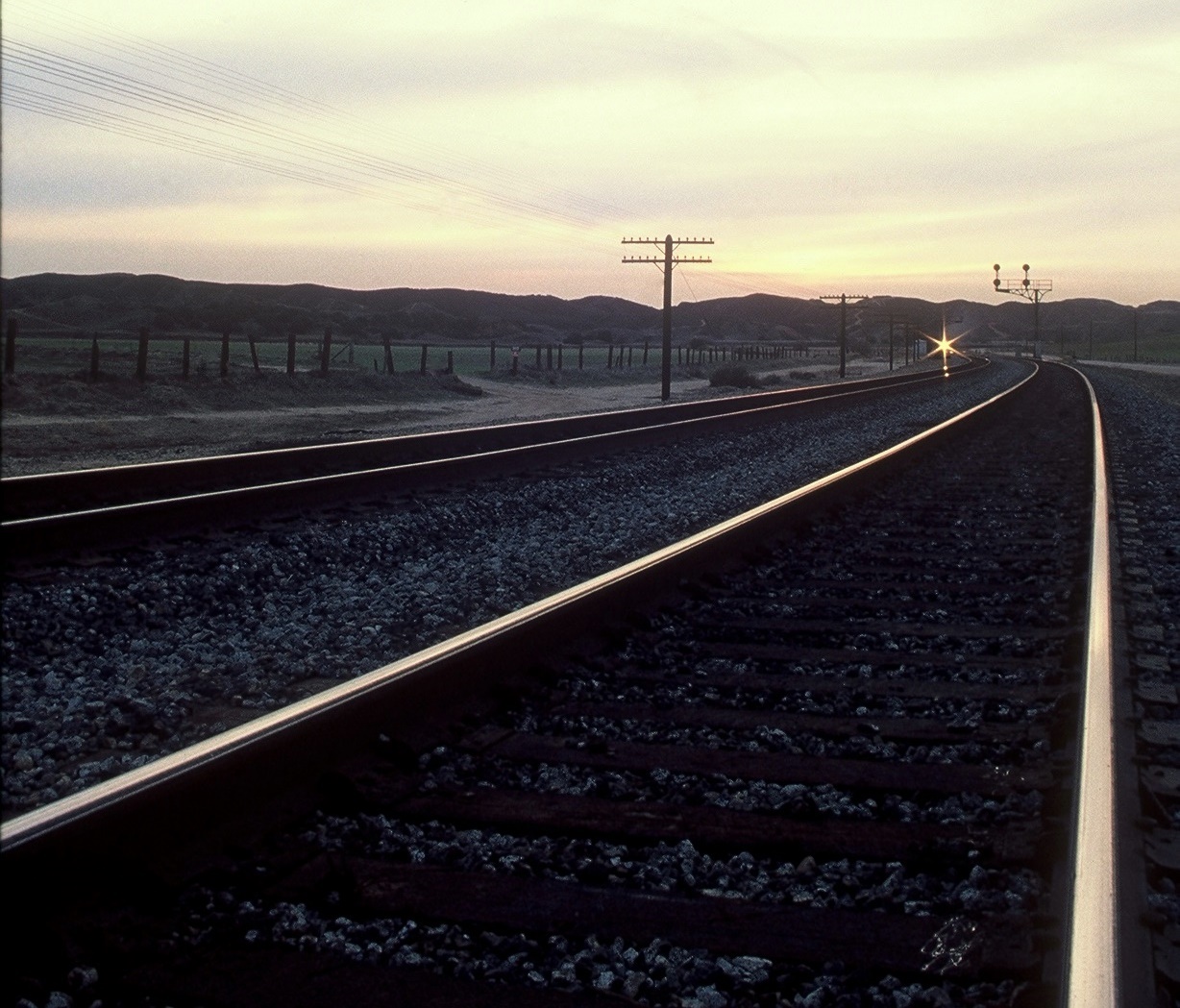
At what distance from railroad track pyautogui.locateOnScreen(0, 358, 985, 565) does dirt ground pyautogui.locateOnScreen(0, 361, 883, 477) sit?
2263 mm

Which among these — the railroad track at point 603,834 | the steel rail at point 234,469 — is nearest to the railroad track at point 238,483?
the steel rail at point 234,469

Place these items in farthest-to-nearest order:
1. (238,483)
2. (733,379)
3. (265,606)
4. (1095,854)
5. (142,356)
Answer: (733,379), (142,356), (238,483), (265,606), (1095,854)

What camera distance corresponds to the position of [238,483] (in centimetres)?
1218

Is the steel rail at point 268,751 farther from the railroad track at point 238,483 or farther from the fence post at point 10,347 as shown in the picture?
the fence post at point 10,347

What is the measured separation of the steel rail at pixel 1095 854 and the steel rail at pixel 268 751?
83.8 inches

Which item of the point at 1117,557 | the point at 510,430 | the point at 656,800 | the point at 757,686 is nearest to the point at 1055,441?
the point at 510,430

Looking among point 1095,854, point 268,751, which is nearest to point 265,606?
point 268,751

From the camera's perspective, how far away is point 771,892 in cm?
326

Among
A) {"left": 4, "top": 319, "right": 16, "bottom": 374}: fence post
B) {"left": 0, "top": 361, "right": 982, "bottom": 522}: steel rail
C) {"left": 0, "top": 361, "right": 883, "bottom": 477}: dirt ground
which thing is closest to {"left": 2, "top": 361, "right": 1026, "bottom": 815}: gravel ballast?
{"left": 0, "top": 361, "right": 982, "bottom": 522}: steel rail

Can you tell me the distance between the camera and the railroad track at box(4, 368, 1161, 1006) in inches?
112

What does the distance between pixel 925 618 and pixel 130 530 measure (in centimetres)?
500

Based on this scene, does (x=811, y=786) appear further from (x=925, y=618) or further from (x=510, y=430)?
(x=510, y=430)

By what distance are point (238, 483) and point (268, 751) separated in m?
8.73

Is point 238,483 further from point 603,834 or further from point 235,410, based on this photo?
point 235,410
